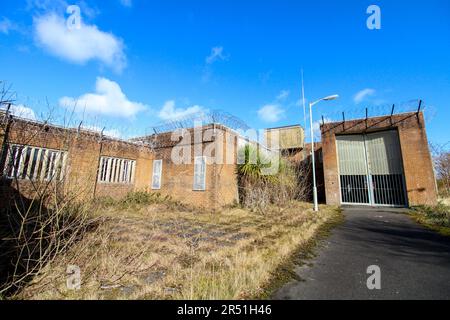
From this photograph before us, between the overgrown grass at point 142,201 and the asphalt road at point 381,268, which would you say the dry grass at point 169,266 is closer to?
the asphalt road at point 381,268

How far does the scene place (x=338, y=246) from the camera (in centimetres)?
527

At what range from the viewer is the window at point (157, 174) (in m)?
13.7

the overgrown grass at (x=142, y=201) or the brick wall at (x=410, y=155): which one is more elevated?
the brick wall at (x=410, y=155)

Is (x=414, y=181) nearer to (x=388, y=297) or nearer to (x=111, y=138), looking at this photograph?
(x=388, y=297)

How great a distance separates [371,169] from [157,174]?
14.9m

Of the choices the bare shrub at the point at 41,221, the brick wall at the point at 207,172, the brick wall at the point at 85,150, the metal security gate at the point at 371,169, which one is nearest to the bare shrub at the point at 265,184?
the brick wall at the point at 207,172

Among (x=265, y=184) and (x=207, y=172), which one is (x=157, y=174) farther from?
(x=265, y=184)

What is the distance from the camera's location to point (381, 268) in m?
3.81

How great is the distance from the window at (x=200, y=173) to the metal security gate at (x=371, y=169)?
10.7 meters

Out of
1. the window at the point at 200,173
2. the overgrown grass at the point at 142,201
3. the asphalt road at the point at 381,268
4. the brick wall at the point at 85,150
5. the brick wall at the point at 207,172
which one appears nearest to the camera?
the asphalt road at the point at 381,268

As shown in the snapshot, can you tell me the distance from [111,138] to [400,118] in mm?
18460

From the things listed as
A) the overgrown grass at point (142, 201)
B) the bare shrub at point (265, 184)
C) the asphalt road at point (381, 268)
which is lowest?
the asphalt road at point (381, 268)

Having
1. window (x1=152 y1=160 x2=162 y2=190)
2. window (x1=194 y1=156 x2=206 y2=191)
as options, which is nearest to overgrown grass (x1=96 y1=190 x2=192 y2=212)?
window (x1=152 y1=160 x2=162 y2=190)
